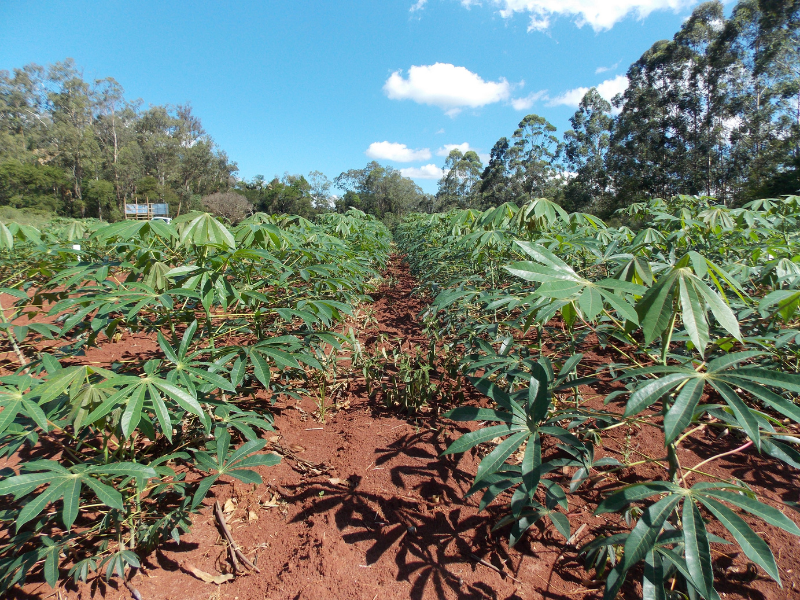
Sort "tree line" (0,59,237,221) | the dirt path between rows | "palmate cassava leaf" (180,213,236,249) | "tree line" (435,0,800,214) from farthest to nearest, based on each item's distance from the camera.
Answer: "tree line" (0,59,237,221) → "tree line" (435,0,800,214) → "palmate cassava leaf" (180,213,236,249) → the dirt path between rows

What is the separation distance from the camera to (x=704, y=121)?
16219 mm

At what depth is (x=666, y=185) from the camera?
17578 millimetres

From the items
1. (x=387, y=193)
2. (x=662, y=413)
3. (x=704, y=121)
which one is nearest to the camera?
(x=662, y=413)

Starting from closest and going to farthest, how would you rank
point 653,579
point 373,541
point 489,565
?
point 653,579 → point 489,565 → point 373,541

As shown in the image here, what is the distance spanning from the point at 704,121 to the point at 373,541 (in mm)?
21648

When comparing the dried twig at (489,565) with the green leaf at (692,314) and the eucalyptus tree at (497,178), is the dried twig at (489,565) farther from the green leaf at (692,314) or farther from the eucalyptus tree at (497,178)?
the eucalyptus tree at (497,178)

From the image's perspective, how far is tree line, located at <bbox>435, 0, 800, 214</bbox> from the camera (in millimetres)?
13891

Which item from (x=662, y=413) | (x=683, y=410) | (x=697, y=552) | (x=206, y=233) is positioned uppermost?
(x=206, y=233)

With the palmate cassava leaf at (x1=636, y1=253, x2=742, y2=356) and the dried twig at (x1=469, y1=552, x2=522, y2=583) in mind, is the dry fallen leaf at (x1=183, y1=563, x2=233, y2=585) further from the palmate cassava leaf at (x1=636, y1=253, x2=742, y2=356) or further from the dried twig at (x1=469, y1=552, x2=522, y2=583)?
the palmate cassava leaf at (x1=636, y1=253, x2=742, y2=356)

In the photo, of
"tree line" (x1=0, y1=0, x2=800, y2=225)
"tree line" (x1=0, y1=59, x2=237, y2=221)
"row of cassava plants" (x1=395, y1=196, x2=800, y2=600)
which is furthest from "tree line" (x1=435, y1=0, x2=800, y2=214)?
"tree line" (x1=0, y1=59, x2=237, y2=221)

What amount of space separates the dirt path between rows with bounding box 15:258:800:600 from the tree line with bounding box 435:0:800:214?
48.1 feet

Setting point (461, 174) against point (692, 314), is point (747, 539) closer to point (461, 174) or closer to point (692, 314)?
point (692, 314)

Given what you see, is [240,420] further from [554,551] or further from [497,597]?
[554,551]

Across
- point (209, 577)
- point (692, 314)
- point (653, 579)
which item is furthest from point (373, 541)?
point (692, 314)
